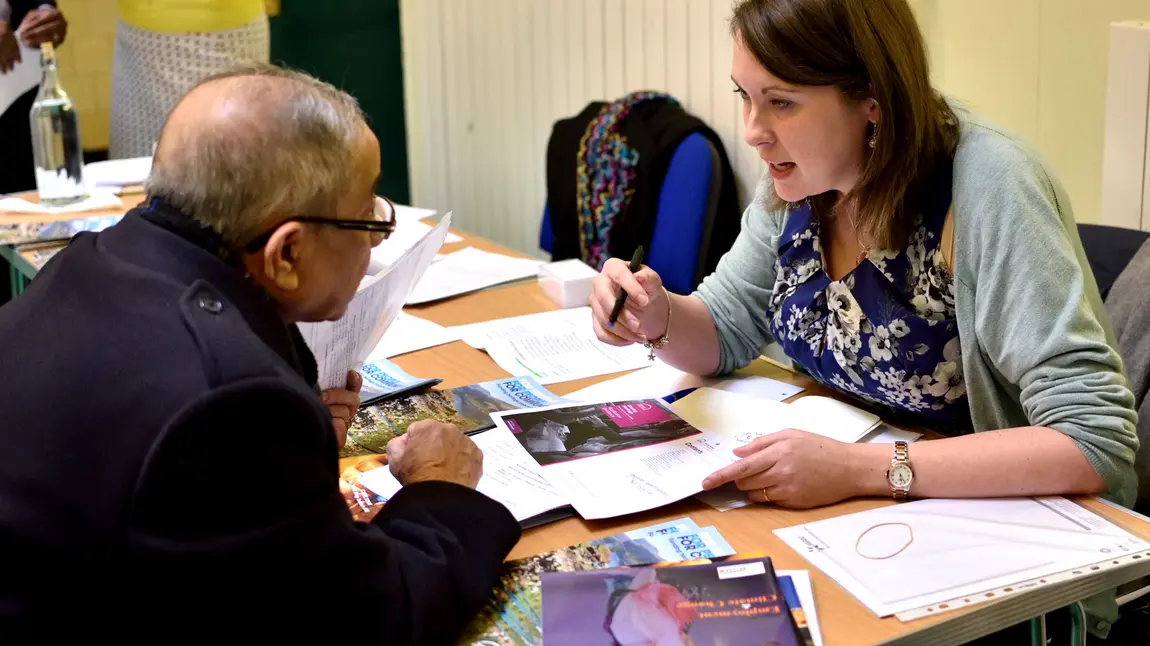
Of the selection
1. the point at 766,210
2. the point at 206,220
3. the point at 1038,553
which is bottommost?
the point at 1038,553

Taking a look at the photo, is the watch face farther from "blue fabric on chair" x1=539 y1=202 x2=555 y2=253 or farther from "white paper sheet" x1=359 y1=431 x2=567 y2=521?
"blue fabric on chair" x1=539 y1=202 x2=555 y2=253

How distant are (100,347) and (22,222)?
1.92 meters

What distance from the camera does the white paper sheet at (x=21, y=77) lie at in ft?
10.2

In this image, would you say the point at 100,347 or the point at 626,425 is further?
the point at 626,425

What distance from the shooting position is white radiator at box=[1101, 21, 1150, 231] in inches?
79.0

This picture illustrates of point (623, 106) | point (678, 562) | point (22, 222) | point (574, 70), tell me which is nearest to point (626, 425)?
point (678, 562)

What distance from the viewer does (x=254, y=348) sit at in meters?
0.81

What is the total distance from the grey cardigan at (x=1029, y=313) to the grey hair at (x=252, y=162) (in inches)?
31.4

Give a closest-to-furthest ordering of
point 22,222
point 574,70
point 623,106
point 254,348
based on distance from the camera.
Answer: point 254,348
point 22,222
point 623,106
point 574,70

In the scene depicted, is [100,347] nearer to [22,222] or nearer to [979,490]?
[979,490]

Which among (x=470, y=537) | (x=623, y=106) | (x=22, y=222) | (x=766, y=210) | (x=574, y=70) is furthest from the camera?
(x=574, y=70)

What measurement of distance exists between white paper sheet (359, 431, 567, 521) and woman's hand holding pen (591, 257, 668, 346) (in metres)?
0.29

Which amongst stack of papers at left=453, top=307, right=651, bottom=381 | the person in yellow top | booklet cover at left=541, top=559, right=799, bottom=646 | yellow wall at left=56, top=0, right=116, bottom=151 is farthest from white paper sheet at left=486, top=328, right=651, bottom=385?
yellow wall at left=56, top=0, right=116, bottom=151

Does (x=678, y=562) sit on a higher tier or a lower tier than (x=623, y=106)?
lower
